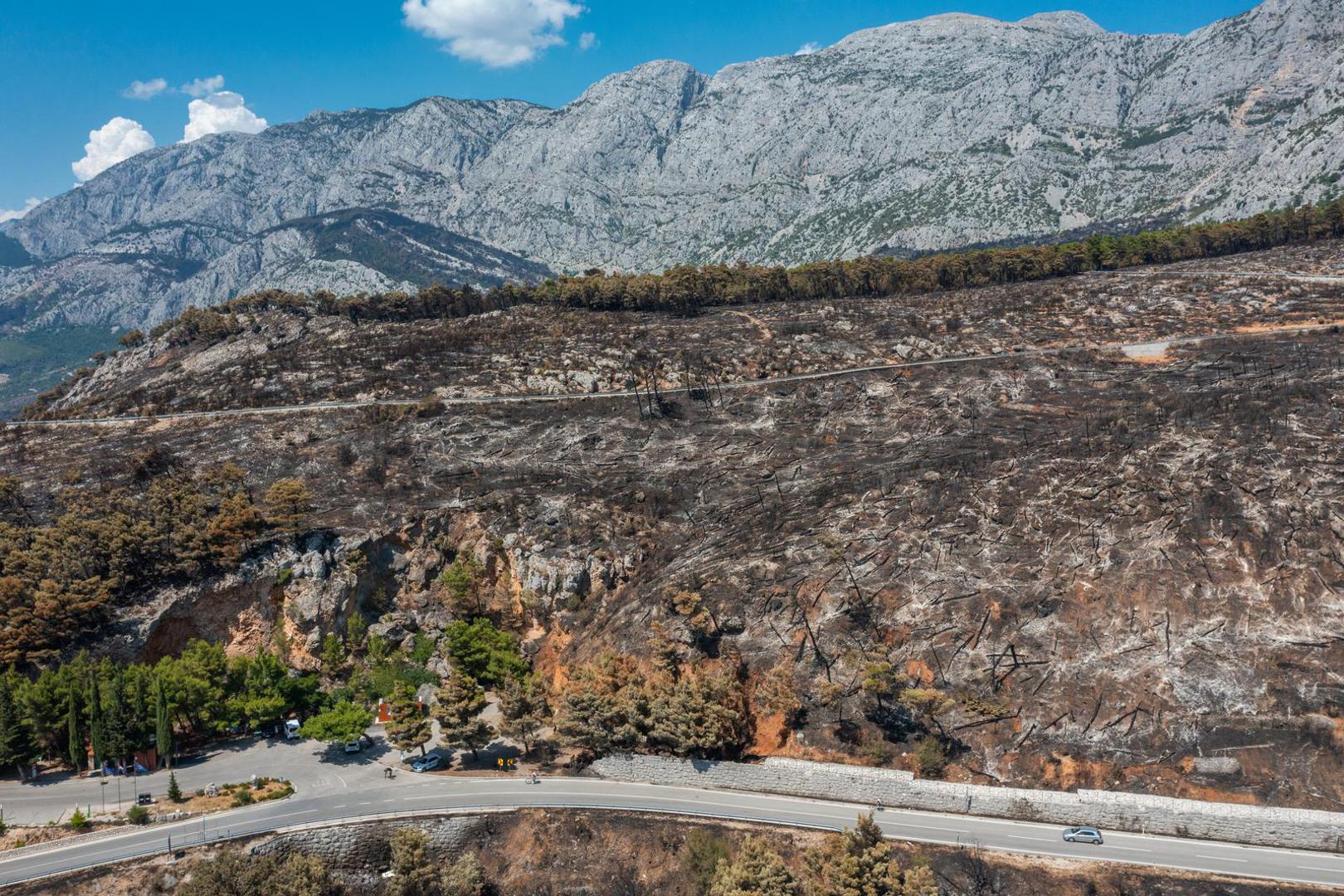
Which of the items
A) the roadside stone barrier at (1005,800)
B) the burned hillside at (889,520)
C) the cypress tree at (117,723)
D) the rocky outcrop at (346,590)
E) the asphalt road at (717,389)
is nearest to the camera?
the roadside stone barrier at (1005,800)

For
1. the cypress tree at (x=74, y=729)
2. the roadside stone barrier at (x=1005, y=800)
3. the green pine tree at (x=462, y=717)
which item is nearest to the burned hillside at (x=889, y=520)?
the roadside stone barrier at (x=1005, y=800)

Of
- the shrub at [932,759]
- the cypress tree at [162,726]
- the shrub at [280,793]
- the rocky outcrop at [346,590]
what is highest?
the rocky outcrop at [346,590]

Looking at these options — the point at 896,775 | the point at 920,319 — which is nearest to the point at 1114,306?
the point at 920,319

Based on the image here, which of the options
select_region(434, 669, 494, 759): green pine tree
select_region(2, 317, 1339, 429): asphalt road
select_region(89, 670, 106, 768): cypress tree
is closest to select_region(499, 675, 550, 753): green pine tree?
select_region(434, 669, 494, 759): green pine tree

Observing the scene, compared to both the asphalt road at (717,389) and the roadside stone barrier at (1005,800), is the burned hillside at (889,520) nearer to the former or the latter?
the roadside stone barrier at (1005,800)

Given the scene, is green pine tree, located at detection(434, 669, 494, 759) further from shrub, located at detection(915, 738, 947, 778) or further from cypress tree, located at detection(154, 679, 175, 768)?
shrub, located at detection(915, 738, 947, 778)

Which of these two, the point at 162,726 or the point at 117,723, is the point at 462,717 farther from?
the point at 117,723

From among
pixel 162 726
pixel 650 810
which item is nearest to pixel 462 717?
pixel 650 810
